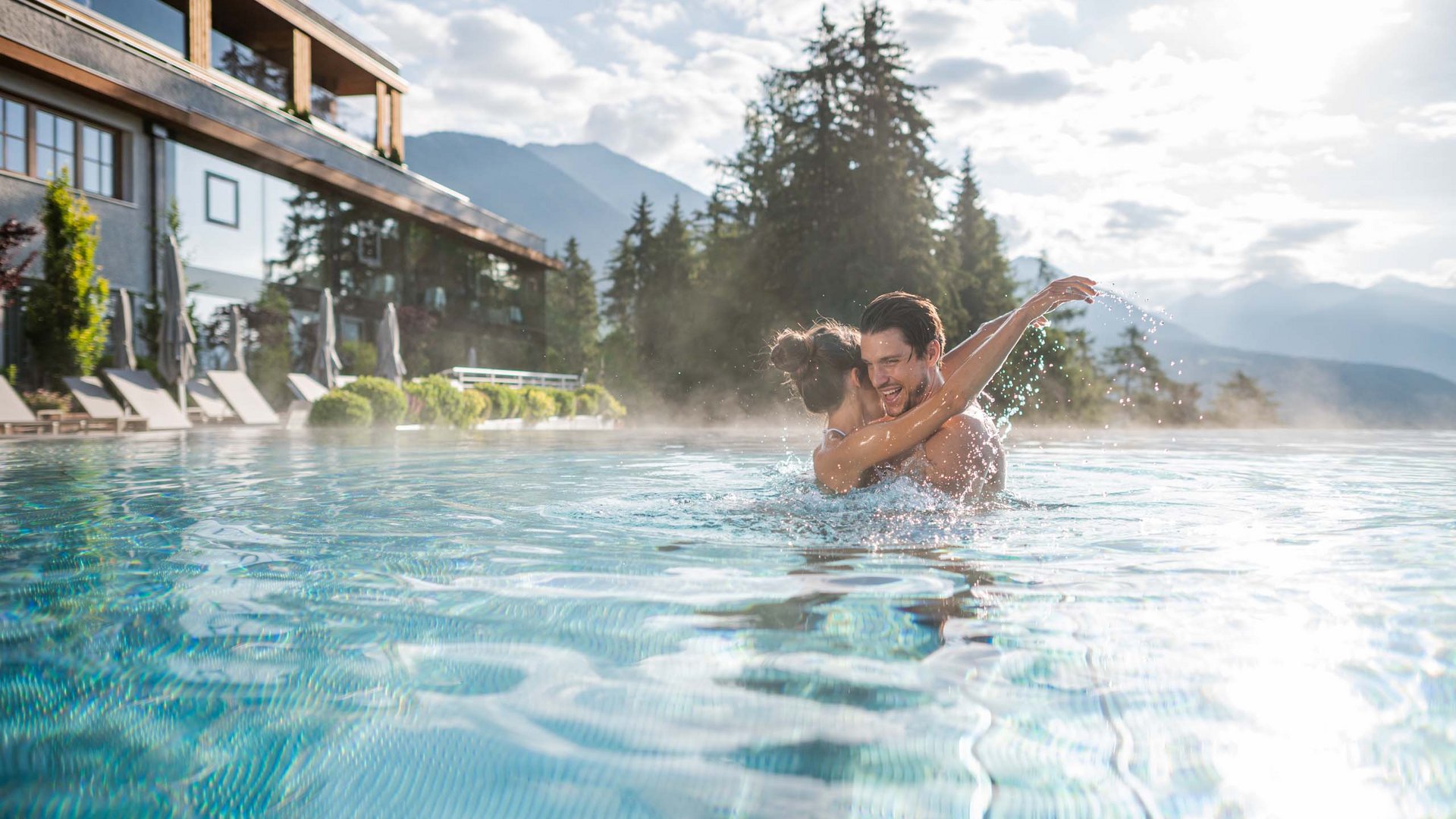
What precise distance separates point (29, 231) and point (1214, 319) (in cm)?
16072

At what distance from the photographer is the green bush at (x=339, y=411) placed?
46.6ft

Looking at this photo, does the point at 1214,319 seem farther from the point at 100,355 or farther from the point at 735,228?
the point at 100,355

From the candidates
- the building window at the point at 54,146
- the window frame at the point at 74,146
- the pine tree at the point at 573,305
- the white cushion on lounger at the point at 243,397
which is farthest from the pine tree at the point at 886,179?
the pine tree at the point at 573,305

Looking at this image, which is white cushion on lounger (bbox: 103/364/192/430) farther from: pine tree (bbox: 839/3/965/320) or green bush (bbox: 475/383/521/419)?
pine tree (bbox: 839/3/965/320)

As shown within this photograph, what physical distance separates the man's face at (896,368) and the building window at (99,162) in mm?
17688

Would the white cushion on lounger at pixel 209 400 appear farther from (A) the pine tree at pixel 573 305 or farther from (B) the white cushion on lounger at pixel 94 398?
(A) the pine tree at pixel 573 305

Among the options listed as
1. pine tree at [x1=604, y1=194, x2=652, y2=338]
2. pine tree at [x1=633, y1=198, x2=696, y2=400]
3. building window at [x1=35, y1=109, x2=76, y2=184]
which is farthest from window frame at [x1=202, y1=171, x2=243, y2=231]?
pine tree at [x1=604, y1=194, x2=652, y2=338]

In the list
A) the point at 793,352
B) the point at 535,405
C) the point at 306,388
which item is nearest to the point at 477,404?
the point at 535,405

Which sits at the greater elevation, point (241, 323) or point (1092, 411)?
point (241, 323)

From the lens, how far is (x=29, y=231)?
1162 centimetres

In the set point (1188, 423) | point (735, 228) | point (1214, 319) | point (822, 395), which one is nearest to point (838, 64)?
point (735, 228)

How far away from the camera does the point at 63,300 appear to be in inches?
587

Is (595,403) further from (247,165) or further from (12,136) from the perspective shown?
(12,136)

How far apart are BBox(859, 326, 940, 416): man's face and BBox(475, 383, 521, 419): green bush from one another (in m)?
14.3
